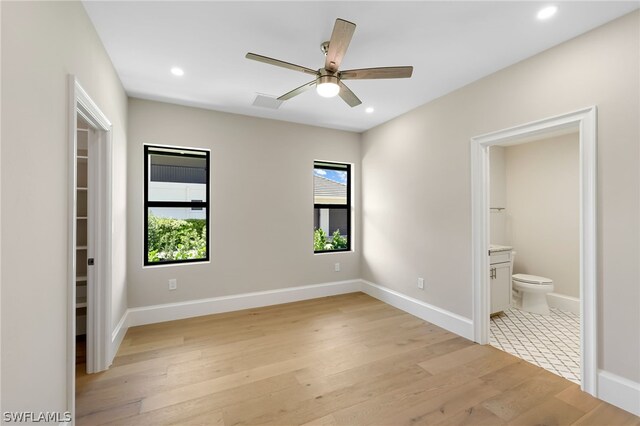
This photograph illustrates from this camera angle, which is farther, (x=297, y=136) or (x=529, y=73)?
(x=297, y=136)

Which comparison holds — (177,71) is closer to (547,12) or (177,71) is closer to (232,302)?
(232,302)

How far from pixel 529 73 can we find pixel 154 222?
4244mm

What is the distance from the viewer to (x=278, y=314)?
358 cm

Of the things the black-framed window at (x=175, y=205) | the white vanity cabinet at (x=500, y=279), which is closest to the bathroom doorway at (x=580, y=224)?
the white vanity cabinet at (x=500, y=279)

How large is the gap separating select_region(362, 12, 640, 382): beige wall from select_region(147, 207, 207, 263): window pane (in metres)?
2.53

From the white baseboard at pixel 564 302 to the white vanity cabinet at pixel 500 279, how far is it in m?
0.83

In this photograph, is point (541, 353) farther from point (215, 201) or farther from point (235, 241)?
point (215, 201)

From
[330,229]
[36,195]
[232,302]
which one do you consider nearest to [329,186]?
[330,229]

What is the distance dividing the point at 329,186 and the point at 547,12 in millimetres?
3179

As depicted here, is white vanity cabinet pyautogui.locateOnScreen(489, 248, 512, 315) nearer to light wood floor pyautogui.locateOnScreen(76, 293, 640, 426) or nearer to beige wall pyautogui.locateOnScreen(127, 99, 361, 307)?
light wood floor pyautogui.locateOnScreen(76, 293, 640, 426)

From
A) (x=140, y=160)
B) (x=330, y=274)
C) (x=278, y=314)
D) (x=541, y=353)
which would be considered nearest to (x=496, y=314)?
(x=541, y=353)

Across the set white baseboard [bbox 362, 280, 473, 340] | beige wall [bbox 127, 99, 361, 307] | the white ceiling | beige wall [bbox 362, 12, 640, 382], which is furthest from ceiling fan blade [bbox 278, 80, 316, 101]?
white baseboard [bbox 362, 280, 473, 340]

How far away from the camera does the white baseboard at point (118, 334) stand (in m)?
2.47

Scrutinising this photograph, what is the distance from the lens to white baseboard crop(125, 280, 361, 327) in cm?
326
